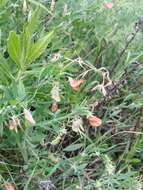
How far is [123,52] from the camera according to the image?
5.40 ft

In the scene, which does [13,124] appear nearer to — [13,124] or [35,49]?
[13,124]

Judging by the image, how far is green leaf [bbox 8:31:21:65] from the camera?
1145 mm

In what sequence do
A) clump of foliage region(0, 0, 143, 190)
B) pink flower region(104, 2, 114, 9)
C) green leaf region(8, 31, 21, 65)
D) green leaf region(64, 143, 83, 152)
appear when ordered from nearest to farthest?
green leaf region(8, 31, 21, 65)
clump of foliage region(0, 0, 143, 190)
green leaf region(64, 143, 83, 152)
pink flower region(104, 2, 114, 9)

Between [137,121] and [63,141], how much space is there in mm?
259

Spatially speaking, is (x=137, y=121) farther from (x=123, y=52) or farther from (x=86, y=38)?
(x=86, y=38)

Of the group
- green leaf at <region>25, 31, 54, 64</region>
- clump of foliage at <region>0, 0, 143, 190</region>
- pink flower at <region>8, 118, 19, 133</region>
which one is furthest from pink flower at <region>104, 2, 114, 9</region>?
pink flower at <region>8, 118, 19, 133</region>

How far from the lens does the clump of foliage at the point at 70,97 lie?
126 centimetres

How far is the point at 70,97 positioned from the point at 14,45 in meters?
0.34

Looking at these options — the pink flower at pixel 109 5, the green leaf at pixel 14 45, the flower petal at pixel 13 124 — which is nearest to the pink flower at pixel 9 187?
the flower petal at pixel 13 124

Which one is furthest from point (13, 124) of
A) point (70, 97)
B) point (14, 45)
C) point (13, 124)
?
point (70, 97)

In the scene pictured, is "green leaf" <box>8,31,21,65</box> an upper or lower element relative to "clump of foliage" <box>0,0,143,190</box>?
upper

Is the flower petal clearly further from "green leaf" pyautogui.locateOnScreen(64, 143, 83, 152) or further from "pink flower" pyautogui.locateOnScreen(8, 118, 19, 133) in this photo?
"green leaf" pyautogui.locateOnScreen(64, 143, 83, 152)

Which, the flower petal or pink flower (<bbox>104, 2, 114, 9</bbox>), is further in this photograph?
pink flower (<bbox>104, 2, 114, 9</bbox>)

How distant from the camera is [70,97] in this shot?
1.46m
